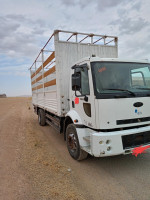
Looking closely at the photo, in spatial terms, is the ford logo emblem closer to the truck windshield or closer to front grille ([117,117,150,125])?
the truck windshield

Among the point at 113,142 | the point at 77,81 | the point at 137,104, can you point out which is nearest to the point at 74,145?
the point at 113,142

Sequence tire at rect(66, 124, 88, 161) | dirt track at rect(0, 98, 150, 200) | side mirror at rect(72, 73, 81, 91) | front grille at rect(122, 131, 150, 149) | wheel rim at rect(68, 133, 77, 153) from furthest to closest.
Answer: wheel rim at rect(68, 133, 77, 153), tire at rect(66, 124, 88, 161), side mirror at rect(72, 73, 81, 91), front grille at rect(122, 131, 150, 149), dirt track at rect(0, 98, 150, 200)

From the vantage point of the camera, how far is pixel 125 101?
10.0ft

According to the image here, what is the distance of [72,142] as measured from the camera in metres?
4.01

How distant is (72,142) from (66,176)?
93cm

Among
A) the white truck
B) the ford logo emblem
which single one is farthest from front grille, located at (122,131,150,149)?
the ford logo emblem

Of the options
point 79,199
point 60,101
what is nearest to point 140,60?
point 60,101

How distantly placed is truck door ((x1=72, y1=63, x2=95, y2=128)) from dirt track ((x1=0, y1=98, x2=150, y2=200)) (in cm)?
110

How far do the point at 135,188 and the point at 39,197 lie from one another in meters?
1.71

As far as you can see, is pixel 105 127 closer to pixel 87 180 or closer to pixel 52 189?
Answer: pixel 87 180

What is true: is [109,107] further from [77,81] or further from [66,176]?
[66,176]

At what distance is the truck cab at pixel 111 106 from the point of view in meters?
2.97

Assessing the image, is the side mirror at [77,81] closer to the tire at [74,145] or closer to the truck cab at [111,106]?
the truck cab at [111,106]

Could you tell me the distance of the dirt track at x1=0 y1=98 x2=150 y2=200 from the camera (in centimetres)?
267
